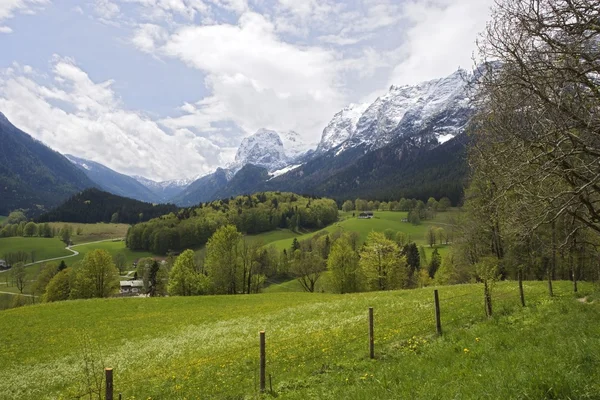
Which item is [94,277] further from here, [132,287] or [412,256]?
[412,256]

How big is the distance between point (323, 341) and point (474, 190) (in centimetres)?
2371

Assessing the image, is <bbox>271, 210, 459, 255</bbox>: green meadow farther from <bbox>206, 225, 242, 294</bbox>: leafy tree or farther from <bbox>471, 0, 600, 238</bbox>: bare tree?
<bbox>471, 0, 600, 238</bbox>: bare tree

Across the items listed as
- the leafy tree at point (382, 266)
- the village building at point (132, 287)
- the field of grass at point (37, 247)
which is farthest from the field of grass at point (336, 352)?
the field of grass at point (37, 247)

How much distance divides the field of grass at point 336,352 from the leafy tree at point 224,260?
110 ft

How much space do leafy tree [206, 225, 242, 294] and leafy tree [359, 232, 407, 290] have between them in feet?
88.0

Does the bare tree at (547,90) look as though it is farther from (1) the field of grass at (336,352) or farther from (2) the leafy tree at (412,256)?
(2) the leafy tree at (412,256)

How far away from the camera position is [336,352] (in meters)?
17.0

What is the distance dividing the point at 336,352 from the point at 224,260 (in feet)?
199

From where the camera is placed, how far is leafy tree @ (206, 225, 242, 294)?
7481cm

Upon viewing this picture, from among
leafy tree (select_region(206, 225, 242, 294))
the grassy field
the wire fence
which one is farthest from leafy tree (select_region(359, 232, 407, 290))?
the grassy field

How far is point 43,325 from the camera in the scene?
3959 cm

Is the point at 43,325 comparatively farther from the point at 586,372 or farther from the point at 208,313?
the point at 586,372

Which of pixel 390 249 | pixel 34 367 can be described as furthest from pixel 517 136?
pixel 390 249

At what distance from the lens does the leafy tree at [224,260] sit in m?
74.8
